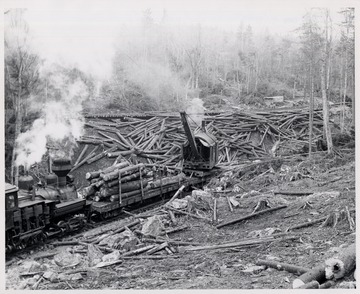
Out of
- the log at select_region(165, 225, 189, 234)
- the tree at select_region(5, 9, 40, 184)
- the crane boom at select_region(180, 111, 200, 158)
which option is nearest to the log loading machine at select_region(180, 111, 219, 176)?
the crane boom at select_region(180, 111, 200, 158)

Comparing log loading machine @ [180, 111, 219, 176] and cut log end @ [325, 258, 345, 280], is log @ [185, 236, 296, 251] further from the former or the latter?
log loading machine @ [180, 111, 219, 176]

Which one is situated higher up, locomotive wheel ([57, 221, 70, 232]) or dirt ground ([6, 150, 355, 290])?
dirt ground ([6, 150, 355, 290])

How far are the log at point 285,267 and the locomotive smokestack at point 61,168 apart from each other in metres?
7.24

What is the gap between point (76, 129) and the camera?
2084cm

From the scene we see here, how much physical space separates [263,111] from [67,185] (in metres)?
17.4

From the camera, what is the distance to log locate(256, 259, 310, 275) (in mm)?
6830

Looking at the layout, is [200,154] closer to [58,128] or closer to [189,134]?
[189,134]

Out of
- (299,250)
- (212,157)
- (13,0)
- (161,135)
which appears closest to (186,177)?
(212,157)

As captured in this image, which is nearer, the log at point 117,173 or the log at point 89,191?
the log at point 117,173

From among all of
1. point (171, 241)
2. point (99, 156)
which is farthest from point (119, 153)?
point (171, 241)

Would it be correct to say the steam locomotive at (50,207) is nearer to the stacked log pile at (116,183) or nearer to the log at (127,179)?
the stacked log pile at (116,183)

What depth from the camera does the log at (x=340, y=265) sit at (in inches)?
255

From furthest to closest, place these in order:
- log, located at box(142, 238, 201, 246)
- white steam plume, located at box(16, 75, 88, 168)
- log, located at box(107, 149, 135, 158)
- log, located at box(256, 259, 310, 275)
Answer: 1. log, located at box(107, 149, 135, 158)
2. white steam plume, located at box(16, 75, 88, 168)
3. log, located at box(142, 238, 201, 246)
4. log, located at box(256, 259, 310, 275)

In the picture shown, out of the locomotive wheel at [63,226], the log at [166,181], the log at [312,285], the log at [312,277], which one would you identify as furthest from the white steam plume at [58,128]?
the log at [312,285]
